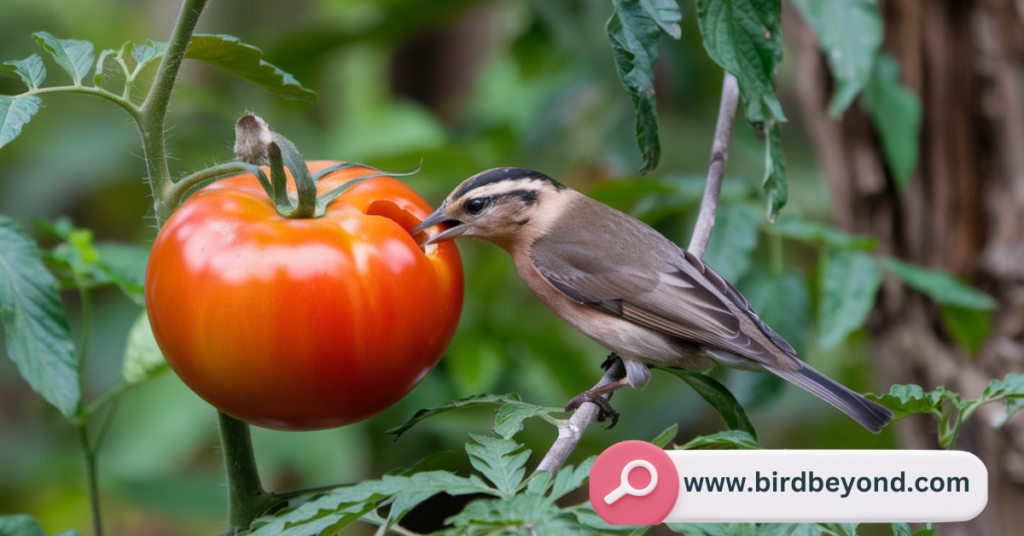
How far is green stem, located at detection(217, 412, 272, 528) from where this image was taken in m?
1.63

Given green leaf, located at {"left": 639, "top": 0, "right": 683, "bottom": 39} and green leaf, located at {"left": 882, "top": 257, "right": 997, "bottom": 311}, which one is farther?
green leaf, located at {"left": 882, "top": 257, "right": 997, "bottom": 311}

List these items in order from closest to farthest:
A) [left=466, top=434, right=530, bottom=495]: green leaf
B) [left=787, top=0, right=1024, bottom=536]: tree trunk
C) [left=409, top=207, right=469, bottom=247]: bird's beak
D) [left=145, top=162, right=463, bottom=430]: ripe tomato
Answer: [left=466, top=434, right=530, bottom=495]: green leaf, [left=145, top=162, right=463, bottom=430]: ripe tomato, [left=409, top=207, right=469, bottom=247]: bird's beak, [left=787, top=0, right=1024, bottom=536]: tree trunk

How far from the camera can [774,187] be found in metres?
1.82

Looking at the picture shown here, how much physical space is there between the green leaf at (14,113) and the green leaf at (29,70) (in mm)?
55

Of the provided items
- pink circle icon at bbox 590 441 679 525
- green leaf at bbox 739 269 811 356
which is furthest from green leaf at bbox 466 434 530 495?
Result: green leaf at bbox 739 269 811 356

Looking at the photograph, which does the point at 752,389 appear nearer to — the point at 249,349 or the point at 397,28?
the point at 249,349

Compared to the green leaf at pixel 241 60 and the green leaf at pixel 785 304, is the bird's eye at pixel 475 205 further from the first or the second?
the green leaf at pixel 785 304

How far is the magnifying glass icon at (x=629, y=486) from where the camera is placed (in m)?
1.18

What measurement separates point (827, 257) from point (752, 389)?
0.58 meters

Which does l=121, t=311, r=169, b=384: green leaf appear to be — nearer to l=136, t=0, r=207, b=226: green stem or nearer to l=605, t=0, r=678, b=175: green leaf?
l=136, t=0, r=207, b=226: green stem

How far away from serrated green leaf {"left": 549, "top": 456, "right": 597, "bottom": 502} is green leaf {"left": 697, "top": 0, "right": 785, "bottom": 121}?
0.84m

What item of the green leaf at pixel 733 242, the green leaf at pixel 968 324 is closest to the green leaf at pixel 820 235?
the green leaf at pixel 733 242

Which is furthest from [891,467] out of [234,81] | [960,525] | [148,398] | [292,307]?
[234,81]

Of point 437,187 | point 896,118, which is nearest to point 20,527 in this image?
point 896,118
